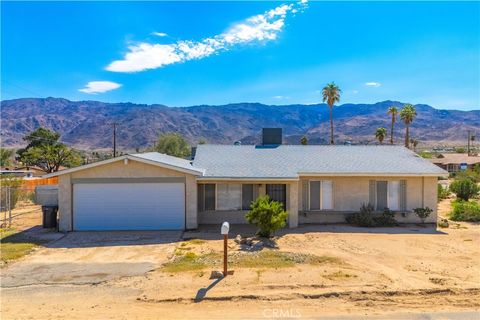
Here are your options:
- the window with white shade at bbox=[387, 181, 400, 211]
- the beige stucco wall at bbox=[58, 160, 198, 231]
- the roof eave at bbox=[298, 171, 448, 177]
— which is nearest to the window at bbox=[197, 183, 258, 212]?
the beige stucco wall at bbox=[58, 160, 198, 231]

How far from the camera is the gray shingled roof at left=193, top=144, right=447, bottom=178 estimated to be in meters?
17.0

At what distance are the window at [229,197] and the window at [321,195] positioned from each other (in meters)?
3.33

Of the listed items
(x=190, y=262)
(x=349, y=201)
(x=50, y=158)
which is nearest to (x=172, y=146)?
(x=50, y=158)

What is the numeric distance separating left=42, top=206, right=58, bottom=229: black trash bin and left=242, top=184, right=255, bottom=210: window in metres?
8.23

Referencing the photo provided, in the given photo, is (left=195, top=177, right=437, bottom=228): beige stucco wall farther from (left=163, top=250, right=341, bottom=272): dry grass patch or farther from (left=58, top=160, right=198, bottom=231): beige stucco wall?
(left=163, top=250, right=341, bottom=272): dry grass patch

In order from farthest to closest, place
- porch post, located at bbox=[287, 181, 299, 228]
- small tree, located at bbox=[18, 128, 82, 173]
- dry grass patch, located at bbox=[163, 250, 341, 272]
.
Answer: small tree, located at bbox=[18, 128, 82, 173], porch post, located at bbox=[287, 181, 299, 228], dry grass patch, located at bbox=[163, 250, 341, 272]

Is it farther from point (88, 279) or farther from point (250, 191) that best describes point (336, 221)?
point (88, 279)

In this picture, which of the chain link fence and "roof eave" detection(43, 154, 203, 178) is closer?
"roof eave" detection(43, 154, 203, 178)

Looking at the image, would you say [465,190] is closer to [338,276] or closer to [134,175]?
[338,276]

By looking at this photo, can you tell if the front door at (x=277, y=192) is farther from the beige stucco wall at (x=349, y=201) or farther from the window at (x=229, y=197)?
the window at (x=229, y=197)

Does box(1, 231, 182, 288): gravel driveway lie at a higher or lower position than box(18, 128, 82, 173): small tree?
lower

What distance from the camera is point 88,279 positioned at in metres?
9.98

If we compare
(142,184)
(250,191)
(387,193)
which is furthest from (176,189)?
(387,193)

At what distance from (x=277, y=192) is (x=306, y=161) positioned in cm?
245
